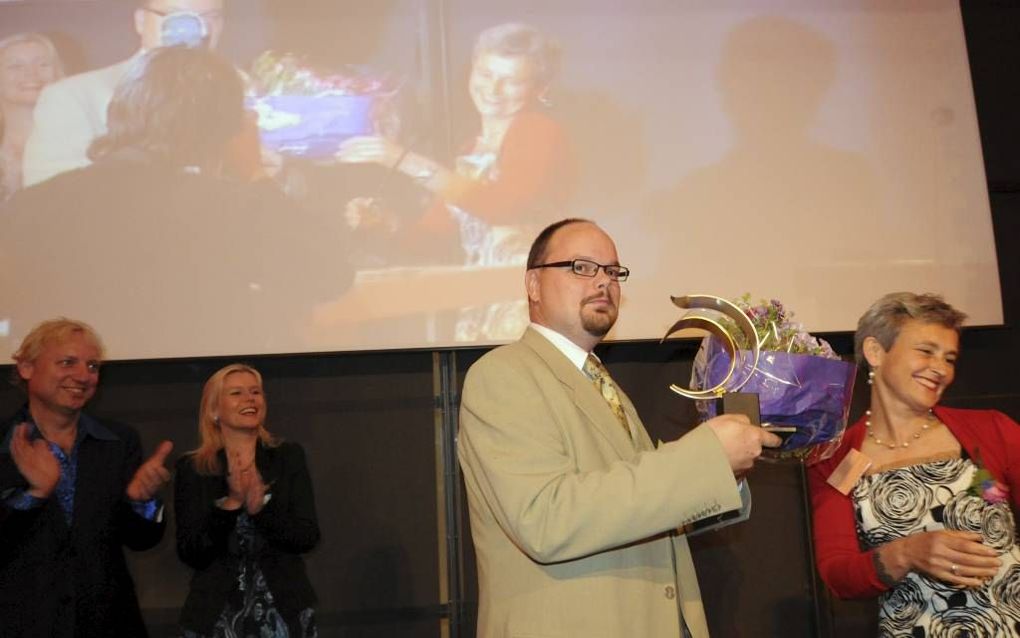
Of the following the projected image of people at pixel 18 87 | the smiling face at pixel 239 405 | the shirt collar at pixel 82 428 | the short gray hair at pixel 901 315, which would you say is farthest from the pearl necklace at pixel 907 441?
the projected image of people at pixel 18 87

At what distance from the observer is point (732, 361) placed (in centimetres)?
190

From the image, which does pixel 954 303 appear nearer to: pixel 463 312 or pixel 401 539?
pixel 463 312

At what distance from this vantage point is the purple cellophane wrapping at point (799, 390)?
1.86 metres

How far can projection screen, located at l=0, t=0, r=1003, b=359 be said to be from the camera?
3875 mm

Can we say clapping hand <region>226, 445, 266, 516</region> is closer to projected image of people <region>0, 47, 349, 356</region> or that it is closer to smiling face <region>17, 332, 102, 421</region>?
smiling face <region>17, 332, 102, 421</region>

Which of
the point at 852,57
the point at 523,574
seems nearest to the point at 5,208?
the point at 523,574

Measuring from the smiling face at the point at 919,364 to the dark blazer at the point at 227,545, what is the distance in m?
1.91

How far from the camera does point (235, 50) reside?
13.1 ft

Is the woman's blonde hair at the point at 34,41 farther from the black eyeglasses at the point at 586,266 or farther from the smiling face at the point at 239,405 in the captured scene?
the black eyeglasses at the point at 586,266

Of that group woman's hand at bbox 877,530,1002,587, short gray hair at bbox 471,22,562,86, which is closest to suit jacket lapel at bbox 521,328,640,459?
woman's hand at bbox 877,530,1002,587

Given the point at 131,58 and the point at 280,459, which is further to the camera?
the point at 131,58

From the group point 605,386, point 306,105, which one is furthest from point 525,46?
point 605,386

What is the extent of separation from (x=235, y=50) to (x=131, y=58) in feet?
1.44

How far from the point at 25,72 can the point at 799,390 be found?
3.55 meters
